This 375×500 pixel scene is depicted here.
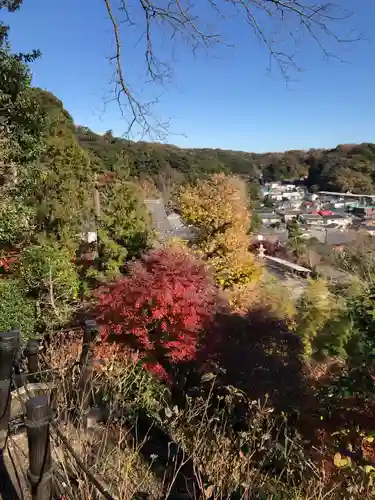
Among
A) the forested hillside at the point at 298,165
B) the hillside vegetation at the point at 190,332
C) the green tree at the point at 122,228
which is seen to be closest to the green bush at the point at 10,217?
the hillside vegetation at the point at 190,332

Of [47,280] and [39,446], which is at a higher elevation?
[39,446]

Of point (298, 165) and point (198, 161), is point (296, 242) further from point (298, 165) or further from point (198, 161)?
point (298, 165)

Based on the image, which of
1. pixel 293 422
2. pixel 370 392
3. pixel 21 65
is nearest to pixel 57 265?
pixel 21 65

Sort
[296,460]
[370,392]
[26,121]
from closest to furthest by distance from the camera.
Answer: [370,392]
[296,460]
[26,121]

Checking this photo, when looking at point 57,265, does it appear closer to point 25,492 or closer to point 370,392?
point 25,492

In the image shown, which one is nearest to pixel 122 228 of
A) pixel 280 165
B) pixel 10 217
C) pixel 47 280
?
pixel 47 280

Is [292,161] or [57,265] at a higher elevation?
[292,161]
